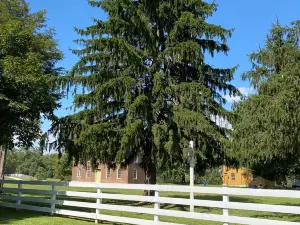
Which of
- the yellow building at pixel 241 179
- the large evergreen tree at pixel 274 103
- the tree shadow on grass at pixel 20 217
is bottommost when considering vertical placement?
the yellow building at pixel 241 179

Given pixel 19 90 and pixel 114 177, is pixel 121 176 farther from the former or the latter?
pixel 19 90

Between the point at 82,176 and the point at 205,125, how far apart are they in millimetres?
46076

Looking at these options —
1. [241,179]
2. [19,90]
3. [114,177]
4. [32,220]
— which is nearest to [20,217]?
[32,220]

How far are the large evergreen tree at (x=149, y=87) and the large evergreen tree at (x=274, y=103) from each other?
7.46ft

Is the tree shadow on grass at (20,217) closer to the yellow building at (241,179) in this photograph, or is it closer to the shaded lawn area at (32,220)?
the shaded lawn area at (32,220)

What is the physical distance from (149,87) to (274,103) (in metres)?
7.15

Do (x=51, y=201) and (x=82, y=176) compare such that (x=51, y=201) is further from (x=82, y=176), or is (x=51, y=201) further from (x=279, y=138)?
(x=82, y=176)

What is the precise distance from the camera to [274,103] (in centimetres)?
1180

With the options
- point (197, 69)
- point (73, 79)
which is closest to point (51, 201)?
point (73, 79)

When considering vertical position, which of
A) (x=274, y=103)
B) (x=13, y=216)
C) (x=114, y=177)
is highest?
(x=274, y=103)

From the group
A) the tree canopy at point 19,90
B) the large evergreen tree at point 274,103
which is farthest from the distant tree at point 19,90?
the large evergreen tree at point 274,103

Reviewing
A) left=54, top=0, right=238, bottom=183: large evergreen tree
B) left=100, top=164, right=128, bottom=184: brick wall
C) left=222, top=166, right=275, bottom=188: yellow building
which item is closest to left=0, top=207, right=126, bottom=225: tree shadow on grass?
left=54, top=0, right=238, bottom=183: large evergreen tree

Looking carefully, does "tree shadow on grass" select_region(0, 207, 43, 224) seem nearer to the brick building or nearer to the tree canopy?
the tree canopy

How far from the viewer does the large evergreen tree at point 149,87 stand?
15.8 metres
